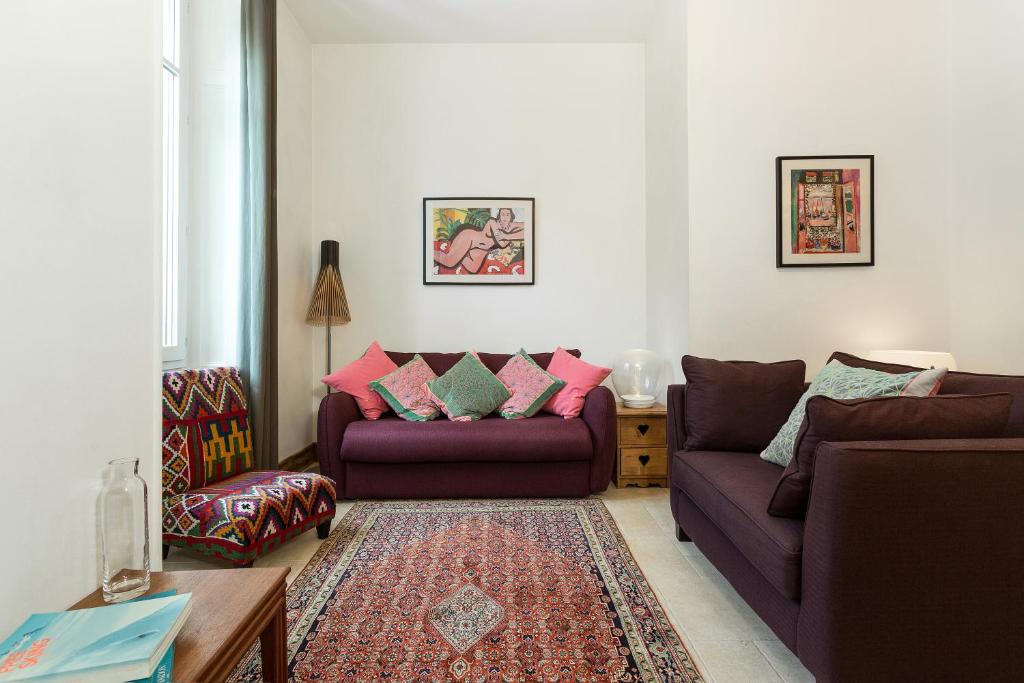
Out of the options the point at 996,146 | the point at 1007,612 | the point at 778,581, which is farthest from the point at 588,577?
the point at 996,146

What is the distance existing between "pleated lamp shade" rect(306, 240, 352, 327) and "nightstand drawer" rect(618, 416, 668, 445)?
2.14 metres

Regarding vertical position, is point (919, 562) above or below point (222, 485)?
above

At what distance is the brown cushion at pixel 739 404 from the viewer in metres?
2.34

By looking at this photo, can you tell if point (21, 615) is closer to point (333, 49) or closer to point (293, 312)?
point (293, 312)

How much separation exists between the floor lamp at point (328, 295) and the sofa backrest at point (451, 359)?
0.50m

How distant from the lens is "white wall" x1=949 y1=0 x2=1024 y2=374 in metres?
2.71

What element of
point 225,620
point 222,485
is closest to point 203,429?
point 222,485

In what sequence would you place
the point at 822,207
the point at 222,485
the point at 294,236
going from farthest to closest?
the point at 294,236, the point at 822,207, the point at 222,485

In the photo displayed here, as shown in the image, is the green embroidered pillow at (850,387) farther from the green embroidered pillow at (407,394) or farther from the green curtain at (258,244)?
the green curtain at (258,244)

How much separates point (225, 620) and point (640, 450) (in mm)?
2674

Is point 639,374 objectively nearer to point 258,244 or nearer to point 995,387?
point 995,387

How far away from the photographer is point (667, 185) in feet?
11.7

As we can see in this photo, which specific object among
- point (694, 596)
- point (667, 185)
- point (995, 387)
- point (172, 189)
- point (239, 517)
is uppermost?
point (667, 185)

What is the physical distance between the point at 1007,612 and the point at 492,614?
1.43 metres
